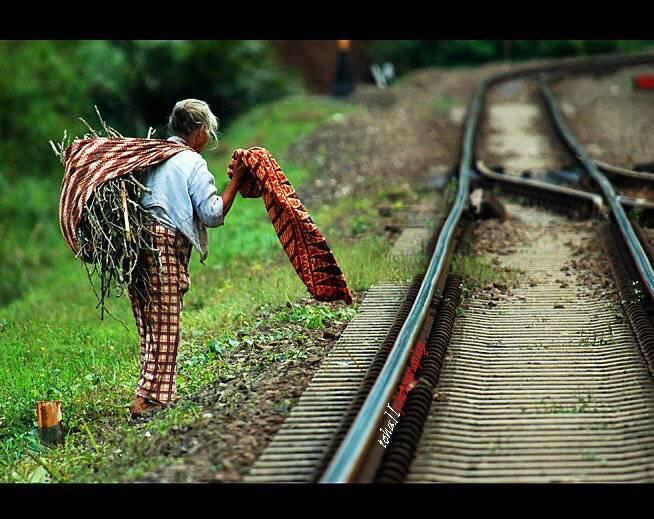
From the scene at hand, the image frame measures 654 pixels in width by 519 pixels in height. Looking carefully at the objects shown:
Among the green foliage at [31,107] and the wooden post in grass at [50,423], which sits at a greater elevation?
the wooden post in grass at [50,423]

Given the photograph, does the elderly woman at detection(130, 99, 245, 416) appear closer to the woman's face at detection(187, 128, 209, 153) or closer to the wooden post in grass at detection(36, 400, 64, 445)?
the woman's face at detection(187, 128, 209, 153)

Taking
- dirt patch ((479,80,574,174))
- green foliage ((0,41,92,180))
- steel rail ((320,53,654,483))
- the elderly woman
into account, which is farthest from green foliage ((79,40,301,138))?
the elderly woman

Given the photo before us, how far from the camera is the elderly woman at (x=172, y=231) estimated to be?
5.61 meters

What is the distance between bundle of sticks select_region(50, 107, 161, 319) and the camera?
558 cm

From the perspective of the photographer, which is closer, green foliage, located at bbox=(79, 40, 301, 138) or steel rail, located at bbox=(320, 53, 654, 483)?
steel rail, located at bbox=(320, 53, 654, 483)

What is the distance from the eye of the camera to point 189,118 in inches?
226

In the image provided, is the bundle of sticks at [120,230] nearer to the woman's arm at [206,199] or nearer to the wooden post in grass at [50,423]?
the woman's arm at [206,199]

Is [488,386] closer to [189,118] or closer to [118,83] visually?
[189,118]

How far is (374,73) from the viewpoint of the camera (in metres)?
32.3

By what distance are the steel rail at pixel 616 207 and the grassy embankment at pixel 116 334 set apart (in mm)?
1662

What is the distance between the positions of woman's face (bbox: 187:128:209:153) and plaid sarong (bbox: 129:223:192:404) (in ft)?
1.57

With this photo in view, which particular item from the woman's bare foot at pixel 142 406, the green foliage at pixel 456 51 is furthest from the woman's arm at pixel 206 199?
the green foliage at pixel 456 51
